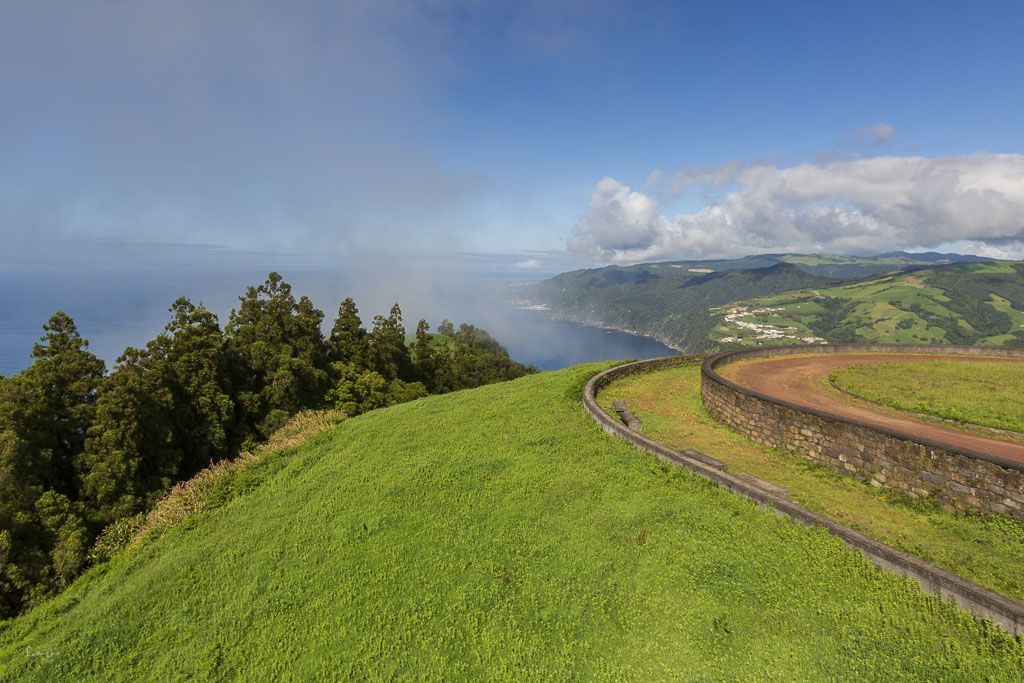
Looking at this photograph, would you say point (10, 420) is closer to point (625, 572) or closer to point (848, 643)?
point (625, 572)

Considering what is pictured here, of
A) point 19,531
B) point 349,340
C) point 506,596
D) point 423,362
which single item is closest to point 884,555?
point 506,596

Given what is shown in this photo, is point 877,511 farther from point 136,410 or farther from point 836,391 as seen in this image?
point 136,410

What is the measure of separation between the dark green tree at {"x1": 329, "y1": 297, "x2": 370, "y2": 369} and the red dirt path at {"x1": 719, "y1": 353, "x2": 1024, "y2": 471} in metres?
32.3

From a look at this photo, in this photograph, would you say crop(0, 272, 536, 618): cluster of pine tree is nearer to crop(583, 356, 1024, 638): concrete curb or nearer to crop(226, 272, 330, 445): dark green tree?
crop(226, 272, 330, 445): dark green tree

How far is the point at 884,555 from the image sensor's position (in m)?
8.51

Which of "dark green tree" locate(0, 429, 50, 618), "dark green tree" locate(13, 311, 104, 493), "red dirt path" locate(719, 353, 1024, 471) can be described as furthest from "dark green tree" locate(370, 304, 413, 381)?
"red dirt path" locate(719, 353, 1024, 471)

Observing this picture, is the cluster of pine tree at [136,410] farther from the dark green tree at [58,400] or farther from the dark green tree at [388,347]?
the dark green tree at [388,347]

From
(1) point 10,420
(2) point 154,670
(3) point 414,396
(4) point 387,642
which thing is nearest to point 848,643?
(4) point 387,642

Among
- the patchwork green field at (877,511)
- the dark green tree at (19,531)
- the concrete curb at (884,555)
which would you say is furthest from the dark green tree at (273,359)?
the concrete curb at (884,555)

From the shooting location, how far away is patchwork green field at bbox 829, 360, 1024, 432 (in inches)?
634

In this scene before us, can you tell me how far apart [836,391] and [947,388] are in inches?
165

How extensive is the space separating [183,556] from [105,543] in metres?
5.42

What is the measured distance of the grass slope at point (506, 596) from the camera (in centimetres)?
757

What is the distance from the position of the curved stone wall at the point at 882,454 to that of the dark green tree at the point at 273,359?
27891 mm
